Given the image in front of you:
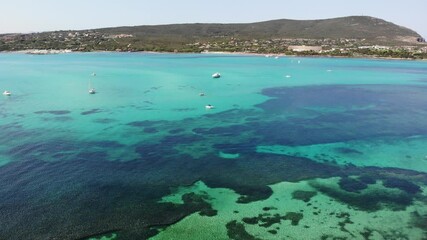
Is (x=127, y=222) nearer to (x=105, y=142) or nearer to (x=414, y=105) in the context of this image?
(x=105, y=142)

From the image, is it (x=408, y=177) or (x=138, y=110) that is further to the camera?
(x=138, y=110)

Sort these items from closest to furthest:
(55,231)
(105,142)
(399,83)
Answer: (55,231), (105,142), (399,83)

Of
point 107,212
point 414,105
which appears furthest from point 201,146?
A: point 414,105

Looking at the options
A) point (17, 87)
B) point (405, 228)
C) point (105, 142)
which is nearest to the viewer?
point (405, 228)

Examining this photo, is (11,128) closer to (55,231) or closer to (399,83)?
(55,231)

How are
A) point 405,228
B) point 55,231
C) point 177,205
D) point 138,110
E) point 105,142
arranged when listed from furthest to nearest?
1. point 138,110
2. point 105,142
3. point 177,205
4. point 405,228
5. point 55,231

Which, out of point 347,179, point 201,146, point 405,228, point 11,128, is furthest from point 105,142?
point 405,228
